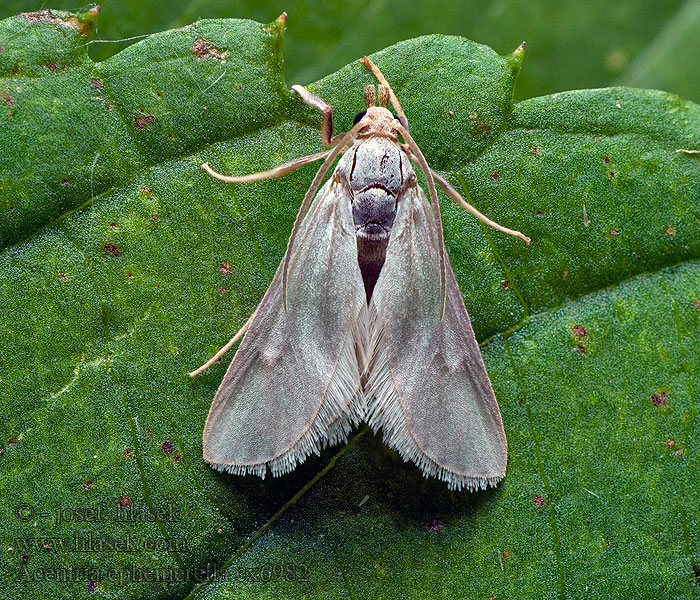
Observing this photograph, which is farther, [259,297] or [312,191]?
[259,297]

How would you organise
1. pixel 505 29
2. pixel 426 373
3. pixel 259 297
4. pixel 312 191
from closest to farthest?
pixel 312 191, pixel 426 373, pixel 259 297, pixel 505 29

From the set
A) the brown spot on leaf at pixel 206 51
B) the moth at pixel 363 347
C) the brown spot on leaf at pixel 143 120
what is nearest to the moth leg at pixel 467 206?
the moth at pixel 363 347

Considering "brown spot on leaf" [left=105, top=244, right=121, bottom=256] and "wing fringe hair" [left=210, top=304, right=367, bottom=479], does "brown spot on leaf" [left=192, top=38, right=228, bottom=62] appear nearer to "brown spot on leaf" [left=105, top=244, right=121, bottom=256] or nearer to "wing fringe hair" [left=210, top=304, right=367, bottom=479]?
"brown spot on leaf" [left=105, top=244, right=121, bottom=256]

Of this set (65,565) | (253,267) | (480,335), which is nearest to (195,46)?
(253,267)

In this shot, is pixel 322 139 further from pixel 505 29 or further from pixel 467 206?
pixel 505 29

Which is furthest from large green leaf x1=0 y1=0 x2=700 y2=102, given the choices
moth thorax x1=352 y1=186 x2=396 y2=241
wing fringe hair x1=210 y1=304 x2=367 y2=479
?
wing fringe hair x1=210 y1=304 x2=367 y2=479

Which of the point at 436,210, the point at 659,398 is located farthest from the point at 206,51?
the point at 659,398
